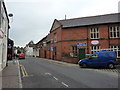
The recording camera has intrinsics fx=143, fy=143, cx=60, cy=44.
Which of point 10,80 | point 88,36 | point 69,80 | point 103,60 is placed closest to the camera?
point 10,80

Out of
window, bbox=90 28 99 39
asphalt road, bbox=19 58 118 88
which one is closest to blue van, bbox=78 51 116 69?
asphalt road, bbox=19 58 118 88

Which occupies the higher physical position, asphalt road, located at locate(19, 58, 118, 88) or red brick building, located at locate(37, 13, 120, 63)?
red brick building, located at locate(37, 13, 120, 63)

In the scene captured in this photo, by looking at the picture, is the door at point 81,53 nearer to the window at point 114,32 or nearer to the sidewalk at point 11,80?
the window at point 114,32

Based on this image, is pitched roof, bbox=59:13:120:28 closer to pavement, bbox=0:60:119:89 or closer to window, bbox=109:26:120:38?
window, bbox=109:26:120:38

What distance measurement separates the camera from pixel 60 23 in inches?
1160

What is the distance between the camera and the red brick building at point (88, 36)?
23875mm

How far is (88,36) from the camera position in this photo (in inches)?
990

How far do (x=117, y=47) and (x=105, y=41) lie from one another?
2.12 m

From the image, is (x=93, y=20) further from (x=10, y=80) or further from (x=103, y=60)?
(x=10, y=80)

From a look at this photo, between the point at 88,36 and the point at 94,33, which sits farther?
the point at 88,36

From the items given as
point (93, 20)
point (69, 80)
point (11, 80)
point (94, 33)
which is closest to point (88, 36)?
point (94, 33)

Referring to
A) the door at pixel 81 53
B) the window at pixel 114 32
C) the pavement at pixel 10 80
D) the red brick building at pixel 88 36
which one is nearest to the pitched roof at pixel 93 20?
the red brick building at pixel 88 36

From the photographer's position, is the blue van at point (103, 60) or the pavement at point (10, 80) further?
the blue van at point (103, 60)

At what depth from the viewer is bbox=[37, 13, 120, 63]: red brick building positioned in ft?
78.3
